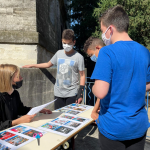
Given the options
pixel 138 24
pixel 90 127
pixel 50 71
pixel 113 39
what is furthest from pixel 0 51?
pixel 138 24

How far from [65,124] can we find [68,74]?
1143 mm

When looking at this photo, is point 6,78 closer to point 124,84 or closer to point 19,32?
point 124,84

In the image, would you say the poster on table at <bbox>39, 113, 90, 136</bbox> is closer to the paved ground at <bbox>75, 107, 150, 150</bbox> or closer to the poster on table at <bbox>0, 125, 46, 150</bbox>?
the poster on table at <bbox>0, 125, 46, 150</bbox>

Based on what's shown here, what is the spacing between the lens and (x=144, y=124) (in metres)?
1.23

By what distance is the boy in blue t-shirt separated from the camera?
115cm

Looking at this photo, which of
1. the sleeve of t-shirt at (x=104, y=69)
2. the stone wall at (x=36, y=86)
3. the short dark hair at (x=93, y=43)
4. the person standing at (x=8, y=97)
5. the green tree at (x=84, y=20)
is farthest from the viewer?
the green tree at (x=84, y=20)

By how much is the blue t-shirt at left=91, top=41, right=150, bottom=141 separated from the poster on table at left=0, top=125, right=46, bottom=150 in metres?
0.83

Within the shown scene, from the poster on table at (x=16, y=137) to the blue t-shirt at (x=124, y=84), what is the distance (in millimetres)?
826

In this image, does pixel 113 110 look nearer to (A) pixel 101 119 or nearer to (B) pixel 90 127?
(A) pixel 101 119

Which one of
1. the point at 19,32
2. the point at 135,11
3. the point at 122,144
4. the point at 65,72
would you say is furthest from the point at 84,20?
the point at 122,144

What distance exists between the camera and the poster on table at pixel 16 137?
4.62ft

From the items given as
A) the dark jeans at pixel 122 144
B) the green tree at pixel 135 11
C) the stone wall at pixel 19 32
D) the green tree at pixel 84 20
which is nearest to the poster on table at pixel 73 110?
the dark jeans at pixel 122 144

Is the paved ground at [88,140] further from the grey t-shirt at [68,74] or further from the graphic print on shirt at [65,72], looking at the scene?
the graphic print on shirt at [65,72]

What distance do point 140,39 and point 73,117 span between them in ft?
26.8
